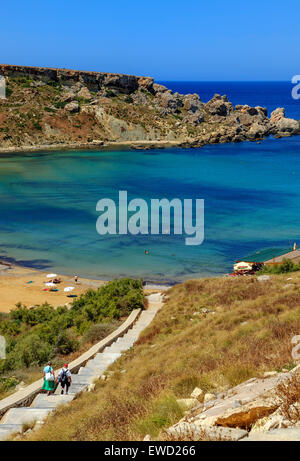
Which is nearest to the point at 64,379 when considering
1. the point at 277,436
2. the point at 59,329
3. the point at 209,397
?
the point at 209,397

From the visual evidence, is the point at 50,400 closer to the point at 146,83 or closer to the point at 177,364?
the point at 177,364

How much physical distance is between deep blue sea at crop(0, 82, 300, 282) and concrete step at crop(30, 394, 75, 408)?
714 inches

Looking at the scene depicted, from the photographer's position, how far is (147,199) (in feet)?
160

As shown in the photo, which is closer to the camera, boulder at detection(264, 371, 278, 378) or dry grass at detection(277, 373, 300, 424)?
dry grass at detection(277, 373, 300, 424)

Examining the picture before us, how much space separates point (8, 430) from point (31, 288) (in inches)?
719

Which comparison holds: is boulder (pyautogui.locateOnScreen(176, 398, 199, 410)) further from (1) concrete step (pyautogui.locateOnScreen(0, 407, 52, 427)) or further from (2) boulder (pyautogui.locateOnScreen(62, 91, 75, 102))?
(2) boulder (pyautogui.locateOnScreen(62, 91, 75, 102))

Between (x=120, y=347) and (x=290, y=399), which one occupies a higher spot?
(x=290, y=399)

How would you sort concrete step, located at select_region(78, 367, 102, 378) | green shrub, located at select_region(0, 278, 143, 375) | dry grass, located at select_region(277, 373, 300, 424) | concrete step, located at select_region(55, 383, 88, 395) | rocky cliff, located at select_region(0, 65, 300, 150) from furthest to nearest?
1. rocky cliff, located at select_region(0, 65, 300, 150)
2. green shrub, located at select_region(0, 278, 143, 375)
3. concrete step, located at select_region(78, 367, 102, 378)
4. concrete step, located at select_region(55, 383, 88, 395)
5. dry grass, located at select_region(277, 373, 300, 424)

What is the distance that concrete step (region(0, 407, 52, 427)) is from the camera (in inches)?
336

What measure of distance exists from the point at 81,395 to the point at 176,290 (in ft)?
36.1

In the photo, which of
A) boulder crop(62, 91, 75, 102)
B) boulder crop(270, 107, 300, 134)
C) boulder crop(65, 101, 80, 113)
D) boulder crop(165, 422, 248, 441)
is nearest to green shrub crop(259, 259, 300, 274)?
boulder crop(165, 422, 248, 441)

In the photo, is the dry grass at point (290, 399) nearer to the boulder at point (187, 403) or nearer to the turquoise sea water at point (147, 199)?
the boulder at point (187, 403)

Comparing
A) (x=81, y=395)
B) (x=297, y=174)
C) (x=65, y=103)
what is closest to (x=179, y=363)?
(x=81, y=395)
